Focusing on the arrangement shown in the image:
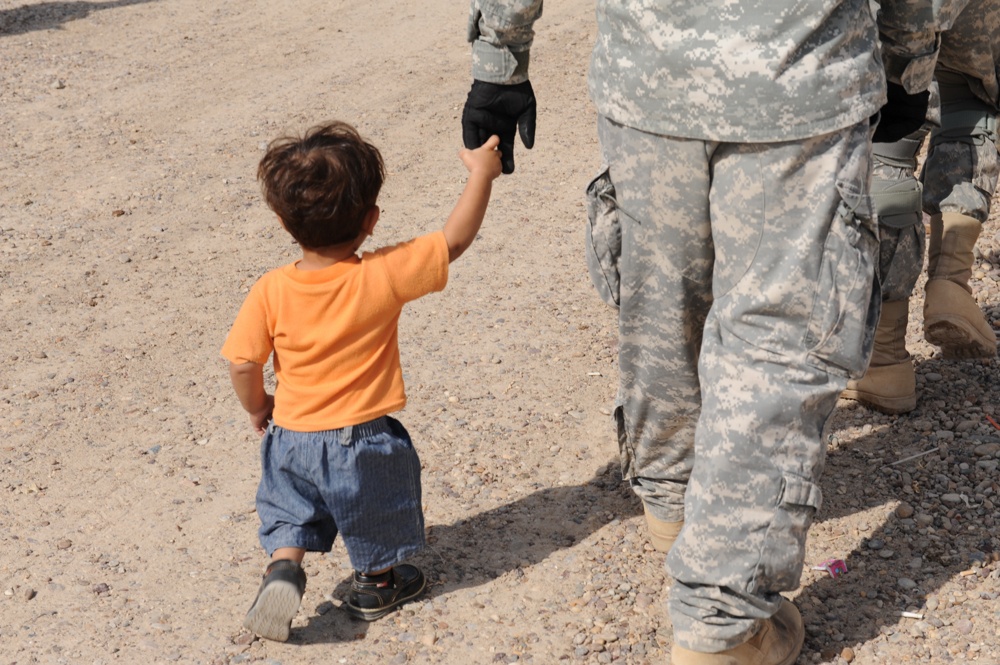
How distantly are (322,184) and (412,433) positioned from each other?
1.42 meters

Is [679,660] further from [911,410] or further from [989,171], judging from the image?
[989,171]

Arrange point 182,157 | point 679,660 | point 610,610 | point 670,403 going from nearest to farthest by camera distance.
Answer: point 679,660
point 670,403
point 610,610
point 182,157

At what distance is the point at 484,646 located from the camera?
3.16 metres

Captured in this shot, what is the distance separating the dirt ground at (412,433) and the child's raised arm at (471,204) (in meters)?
0.99

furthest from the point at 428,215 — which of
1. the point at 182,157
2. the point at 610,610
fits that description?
the point at 610,610

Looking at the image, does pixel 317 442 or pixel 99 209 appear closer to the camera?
pixel 317 442

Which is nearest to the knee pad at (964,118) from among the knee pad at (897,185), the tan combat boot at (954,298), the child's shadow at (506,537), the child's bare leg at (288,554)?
the tan combat boot at (954,298)

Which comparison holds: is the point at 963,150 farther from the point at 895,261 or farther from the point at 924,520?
the point at 924,520

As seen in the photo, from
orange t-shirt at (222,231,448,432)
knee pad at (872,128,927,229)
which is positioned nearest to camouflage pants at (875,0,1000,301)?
knee pad at (872,128,927,229)

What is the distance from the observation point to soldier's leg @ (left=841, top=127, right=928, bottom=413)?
381 centimetres

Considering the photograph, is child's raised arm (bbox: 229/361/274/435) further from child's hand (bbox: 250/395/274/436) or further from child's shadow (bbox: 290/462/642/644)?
child's shadow (bbox: 290/462/642/644)

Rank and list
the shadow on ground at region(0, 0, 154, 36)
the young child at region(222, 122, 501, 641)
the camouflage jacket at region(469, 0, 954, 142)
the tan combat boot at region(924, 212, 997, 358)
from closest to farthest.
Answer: the camouflage jacket at region(469, 0, 954, 142)
the young child at region(222, 122, 501, 641)
the tan combat boot at region(924, 212, 997, 358)
the shadow on ground at region(0, 0, 154, 36)

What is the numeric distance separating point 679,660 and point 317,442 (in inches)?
39.8

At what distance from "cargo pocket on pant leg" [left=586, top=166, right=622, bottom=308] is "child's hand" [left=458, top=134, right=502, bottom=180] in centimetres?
28
